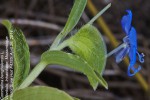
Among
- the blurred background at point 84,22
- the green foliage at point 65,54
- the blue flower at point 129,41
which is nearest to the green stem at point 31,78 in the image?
the green foliage at point 65,54

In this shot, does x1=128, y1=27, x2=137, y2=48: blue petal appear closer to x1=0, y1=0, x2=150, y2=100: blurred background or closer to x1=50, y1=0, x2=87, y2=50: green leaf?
x1=50, y1=0, x2=87, y2=50: green leaf

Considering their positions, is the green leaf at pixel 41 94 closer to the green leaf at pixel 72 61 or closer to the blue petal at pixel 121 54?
the green leaf at pixel 72 61

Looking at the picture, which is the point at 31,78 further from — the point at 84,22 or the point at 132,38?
the point at 84,22

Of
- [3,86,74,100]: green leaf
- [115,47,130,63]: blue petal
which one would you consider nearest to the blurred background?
[115,47,130,63]: blue petal

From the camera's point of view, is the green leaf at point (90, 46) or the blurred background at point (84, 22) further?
the blurred background at point (84, 22)

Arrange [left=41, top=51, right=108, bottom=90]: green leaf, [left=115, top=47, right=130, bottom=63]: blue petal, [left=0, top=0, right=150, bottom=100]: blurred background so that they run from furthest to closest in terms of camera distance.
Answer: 1. [left=0, top=0, right=150, bottom=100]: blurred background
2. [left=115, top=47, right=130, bottom=63]: blue petal
3. [left=41, top=51, right=108, bottom=90]: green leaf
